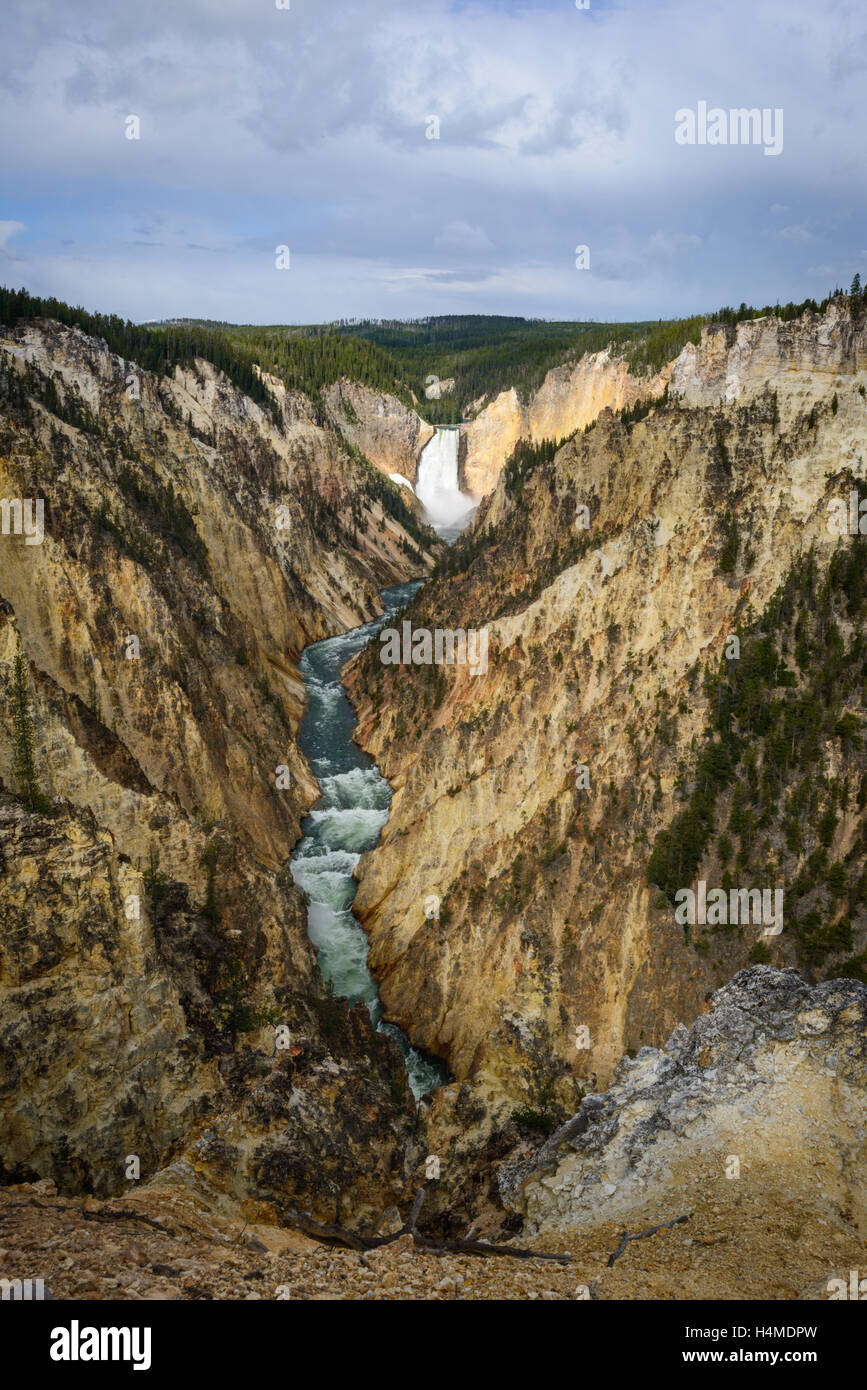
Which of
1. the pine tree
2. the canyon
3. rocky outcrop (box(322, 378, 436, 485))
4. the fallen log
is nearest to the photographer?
the fallen log

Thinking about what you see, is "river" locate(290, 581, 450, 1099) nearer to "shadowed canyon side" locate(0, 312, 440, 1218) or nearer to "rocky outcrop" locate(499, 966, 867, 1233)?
"shadowed canyon side" locate(0, 312, 440, 1218)

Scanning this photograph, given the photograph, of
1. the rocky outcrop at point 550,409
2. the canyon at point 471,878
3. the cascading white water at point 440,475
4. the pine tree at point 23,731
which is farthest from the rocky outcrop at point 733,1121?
the cascading white water at point 440,475

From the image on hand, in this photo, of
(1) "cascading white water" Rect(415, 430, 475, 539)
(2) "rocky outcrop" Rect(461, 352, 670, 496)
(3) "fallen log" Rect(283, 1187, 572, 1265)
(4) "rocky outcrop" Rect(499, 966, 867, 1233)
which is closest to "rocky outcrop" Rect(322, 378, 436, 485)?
(1) "cascading white water" Rect(415, 430, 475, 539)

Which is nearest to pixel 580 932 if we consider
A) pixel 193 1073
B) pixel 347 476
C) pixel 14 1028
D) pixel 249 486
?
pixel 193 1073

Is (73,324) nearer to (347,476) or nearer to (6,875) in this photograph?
(347,476)

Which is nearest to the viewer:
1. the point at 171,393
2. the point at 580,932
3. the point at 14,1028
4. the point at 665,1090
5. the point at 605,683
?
the point at 14,1028
